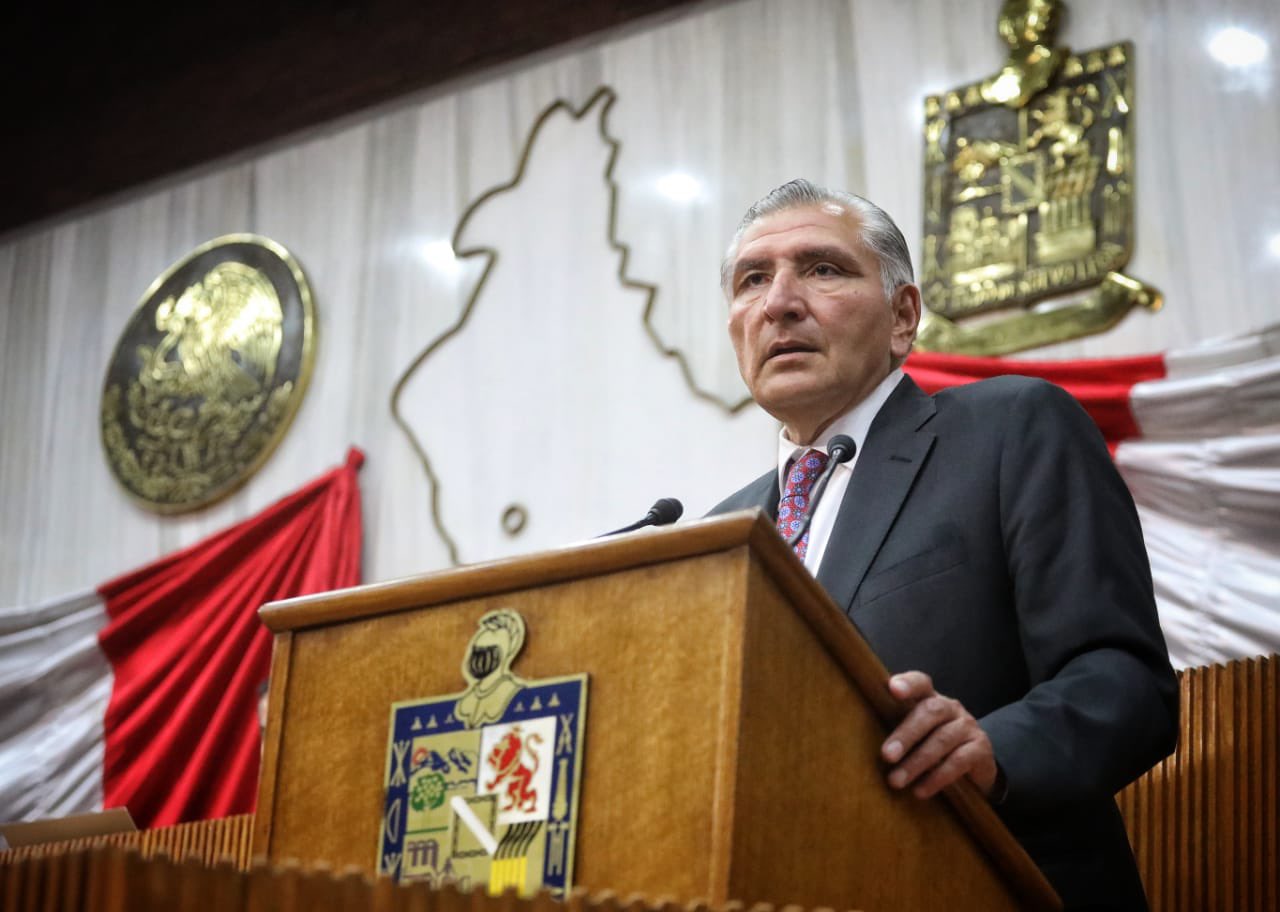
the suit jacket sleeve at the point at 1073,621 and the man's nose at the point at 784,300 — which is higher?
the man's nose at the point at 784,300

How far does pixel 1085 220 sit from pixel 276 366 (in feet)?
10.4

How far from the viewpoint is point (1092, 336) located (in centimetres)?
432

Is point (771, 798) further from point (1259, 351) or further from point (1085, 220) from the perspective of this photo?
point (1085, 220)

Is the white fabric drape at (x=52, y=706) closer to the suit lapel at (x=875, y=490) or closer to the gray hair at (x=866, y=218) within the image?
the gray hair at (x=866, y=218)

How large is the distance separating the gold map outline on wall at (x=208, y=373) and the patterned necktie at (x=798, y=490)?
13.1ft

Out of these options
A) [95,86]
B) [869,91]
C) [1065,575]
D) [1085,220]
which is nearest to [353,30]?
[95,86]

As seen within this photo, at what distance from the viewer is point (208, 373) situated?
20.7 ft

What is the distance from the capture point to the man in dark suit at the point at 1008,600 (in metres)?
1.74

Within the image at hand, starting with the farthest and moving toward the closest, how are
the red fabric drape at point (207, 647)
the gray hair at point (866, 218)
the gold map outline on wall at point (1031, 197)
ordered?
the red fabric drape at point (207, 647) < the gold map outline on wall at point (1031, 197) < the gray hair at point (866, 218)

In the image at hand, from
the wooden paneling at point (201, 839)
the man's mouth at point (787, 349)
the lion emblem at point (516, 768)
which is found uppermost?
the man's mouth at point (787, 349)

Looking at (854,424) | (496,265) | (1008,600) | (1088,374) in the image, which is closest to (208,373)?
(496,265)

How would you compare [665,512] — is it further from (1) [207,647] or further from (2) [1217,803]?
(1) [207,647]

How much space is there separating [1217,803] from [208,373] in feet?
14.8

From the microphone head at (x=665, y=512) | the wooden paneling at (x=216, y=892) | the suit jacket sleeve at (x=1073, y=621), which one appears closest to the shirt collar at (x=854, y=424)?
the suit jacket sleeve at (x=1073, y=621)
